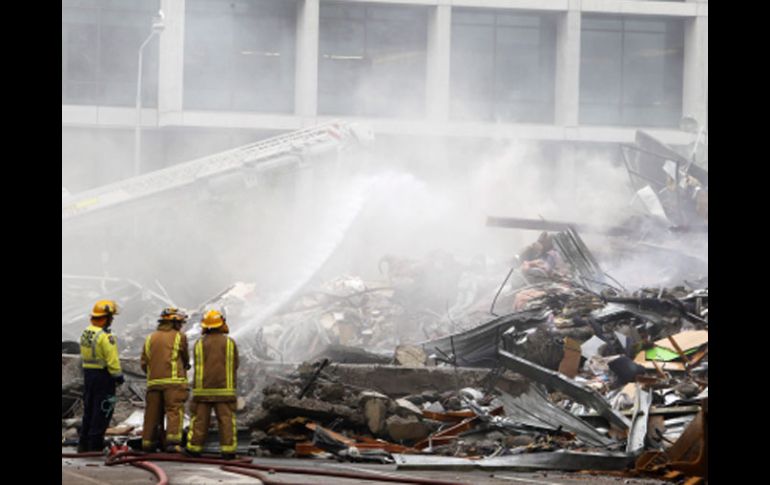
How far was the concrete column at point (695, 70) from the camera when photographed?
3838cm

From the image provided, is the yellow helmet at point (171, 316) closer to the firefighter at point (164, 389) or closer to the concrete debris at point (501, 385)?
the firefighter at point (164, 389)

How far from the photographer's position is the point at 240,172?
2480 centimetres

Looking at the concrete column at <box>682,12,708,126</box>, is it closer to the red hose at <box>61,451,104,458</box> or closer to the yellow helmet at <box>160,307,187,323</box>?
the yellow helmet at <box>160,307,187,323</box>

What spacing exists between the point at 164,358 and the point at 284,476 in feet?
6.78

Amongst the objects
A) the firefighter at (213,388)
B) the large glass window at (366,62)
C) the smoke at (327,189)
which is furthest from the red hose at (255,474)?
the large glass window at (366,62)

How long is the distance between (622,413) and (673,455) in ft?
9.59

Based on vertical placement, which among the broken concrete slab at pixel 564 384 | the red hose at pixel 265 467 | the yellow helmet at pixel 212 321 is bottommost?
the red hose at pixel 265 467

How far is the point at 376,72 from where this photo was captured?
37562 mm

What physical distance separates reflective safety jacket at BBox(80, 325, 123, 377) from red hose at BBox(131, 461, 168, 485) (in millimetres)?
1523

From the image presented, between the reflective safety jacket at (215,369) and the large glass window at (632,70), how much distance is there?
3027 centimetres

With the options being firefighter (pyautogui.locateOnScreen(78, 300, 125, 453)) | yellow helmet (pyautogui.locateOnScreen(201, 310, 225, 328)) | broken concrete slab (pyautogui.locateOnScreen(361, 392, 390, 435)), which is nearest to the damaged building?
broken concrete slab (pyautogui.locateOnScreen(361, 392, 390, 435))
